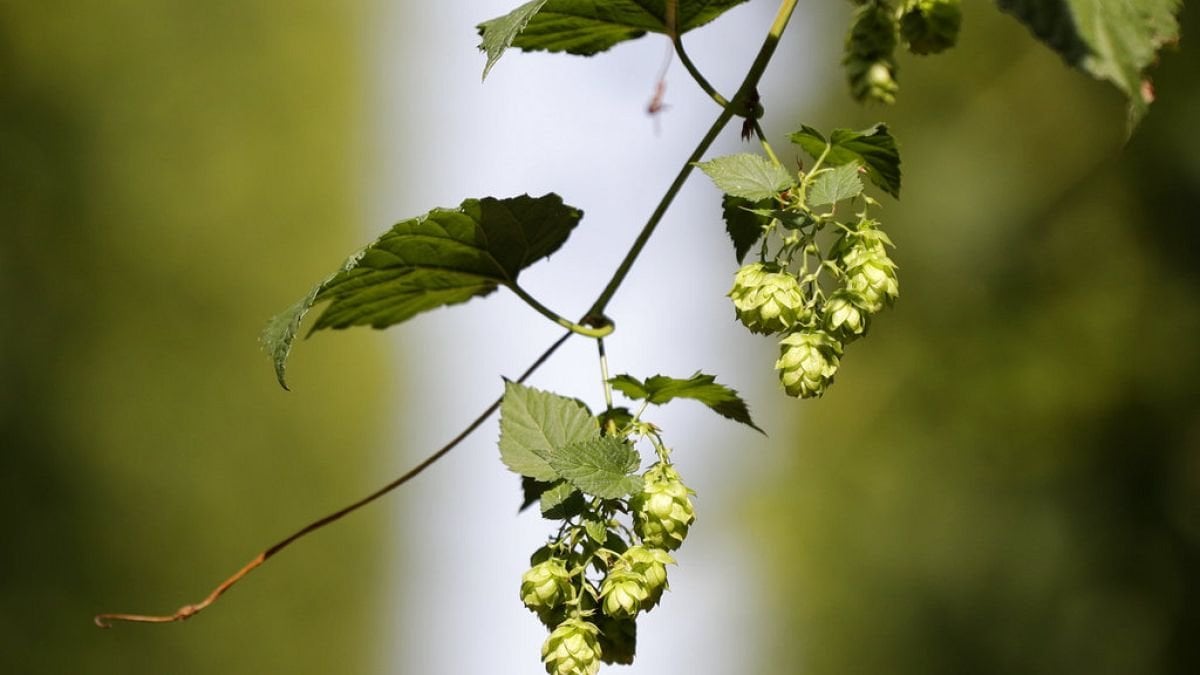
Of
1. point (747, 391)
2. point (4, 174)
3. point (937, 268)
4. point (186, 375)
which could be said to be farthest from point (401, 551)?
point (937, 268)

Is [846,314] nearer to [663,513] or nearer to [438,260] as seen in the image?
[663,513]

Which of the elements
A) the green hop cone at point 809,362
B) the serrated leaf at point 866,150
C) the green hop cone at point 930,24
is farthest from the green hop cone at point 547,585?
the green hop cone at point 930,24

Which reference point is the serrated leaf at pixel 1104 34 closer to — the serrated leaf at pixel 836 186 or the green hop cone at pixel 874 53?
the serrated leaf at pixel 836 186

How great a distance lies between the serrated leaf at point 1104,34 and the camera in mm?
384

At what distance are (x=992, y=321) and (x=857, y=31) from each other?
60.4 inches

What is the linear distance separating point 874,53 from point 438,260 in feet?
1.00

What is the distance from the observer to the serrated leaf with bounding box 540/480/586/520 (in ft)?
1.65

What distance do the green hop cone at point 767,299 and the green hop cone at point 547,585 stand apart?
5.2 inches

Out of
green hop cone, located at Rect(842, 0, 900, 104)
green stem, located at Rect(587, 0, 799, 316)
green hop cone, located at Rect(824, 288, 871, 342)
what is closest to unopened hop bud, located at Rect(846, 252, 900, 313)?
green hop cone, located at Rect(824, 288, 871, 342)

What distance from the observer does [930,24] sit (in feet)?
2.14

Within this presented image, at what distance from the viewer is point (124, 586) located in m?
6.73

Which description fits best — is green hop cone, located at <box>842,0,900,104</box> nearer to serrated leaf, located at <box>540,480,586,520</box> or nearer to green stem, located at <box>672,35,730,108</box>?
green stem, located at <box>672,35,730,108</box>

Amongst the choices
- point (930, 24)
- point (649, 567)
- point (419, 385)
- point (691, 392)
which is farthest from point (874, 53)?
point (419, 385)

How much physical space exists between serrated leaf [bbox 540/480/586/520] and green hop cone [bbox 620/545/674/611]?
33mm
